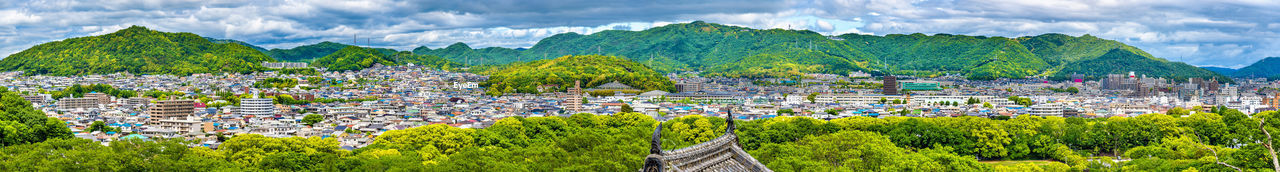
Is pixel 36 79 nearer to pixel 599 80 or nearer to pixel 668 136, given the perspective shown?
pixel 599 80

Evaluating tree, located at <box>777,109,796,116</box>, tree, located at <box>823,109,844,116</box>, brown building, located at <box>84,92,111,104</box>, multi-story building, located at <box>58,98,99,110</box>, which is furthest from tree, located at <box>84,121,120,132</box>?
tree, located at <box>823,109,844,116</box>

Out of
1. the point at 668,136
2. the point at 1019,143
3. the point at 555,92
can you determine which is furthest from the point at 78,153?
the point at 555,92

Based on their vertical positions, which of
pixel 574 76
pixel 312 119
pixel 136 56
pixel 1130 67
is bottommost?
pixel 312 119

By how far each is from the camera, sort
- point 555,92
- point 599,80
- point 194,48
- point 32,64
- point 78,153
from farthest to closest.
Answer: point 194,48
point 32,64
point 599,80
point 555,92
point 78,153

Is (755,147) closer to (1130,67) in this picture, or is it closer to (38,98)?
(38,98)

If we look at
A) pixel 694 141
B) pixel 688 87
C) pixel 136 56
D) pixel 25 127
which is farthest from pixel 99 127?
pixel 136 56

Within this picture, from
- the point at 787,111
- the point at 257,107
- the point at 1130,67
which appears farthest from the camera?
the point at 1130,67
